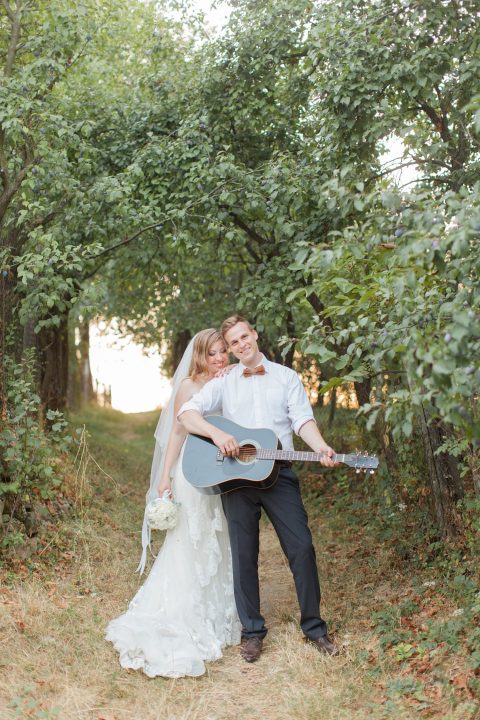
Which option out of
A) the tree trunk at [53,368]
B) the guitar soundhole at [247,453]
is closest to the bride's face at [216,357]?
the guitar soundhole at [247,453]

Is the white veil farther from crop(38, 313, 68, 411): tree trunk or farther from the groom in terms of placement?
crop(38, 313, 68, 411): tree trunk

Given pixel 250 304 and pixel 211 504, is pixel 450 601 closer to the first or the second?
pixel 211 504

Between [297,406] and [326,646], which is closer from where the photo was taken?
[326,646]

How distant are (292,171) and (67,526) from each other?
3.82 meters

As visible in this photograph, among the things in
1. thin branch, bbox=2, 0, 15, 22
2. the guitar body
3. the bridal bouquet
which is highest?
thin branch, bbox=2, 0, 15, 22

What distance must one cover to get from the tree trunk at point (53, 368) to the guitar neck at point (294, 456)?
257 inches

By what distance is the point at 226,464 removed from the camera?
191 inches

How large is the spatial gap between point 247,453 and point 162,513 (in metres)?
0.79

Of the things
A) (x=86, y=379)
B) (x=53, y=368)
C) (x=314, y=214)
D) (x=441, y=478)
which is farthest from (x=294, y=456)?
(x=86, y=379)

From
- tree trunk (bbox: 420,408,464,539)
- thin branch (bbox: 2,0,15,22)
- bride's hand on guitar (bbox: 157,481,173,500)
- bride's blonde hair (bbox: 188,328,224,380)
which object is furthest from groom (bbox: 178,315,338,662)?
thin branch (bbox: 2,0,15,22)

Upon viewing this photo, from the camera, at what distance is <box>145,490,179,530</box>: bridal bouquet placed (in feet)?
17.0

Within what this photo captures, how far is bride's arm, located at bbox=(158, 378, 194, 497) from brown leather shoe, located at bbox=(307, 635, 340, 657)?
4.78 feet

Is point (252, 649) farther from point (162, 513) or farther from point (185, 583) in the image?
point (162, 513)

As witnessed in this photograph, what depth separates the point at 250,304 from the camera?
784 centimetres
